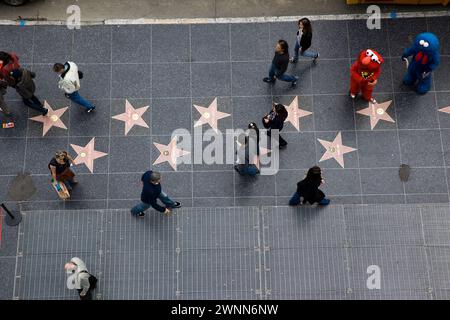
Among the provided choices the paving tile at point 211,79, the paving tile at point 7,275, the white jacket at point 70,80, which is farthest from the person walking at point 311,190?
the paving tile at point 7,275

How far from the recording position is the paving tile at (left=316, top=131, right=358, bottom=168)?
13781mm

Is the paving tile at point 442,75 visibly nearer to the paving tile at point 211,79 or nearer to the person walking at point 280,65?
the person walking at point 280,65

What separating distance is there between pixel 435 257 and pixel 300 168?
360cm

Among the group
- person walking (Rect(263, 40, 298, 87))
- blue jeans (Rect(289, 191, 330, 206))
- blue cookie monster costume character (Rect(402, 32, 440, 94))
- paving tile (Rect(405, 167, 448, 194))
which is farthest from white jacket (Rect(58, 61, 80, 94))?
paving tile (Rect(405, 167, 448, 194))

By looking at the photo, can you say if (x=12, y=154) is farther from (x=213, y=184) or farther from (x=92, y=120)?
(x=213, y=184)

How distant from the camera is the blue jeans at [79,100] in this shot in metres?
13.5

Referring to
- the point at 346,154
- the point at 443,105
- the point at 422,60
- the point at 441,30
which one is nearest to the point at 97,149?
the point at 346,154

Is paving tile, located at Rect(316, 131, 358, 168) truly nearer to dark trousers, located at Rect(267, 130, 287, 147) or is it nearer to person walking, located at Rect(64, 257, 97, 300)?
dark trousers, located at Rect(267, 130, 287, 147)

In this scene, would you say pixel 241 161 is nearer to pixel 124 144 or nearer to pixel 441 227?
pixel 124 144

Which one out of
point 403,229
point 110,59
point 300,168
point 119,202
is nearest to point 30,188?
point 119,202

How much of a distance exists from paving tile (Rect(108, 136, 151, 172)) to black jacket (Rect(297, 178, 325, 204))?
3795mm

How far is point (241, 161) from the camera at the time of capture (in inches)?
516

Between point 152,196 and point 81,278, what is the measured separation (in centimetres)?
206

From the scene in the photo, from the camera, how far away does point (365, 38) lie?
15.0 meters
